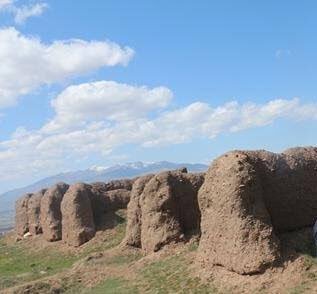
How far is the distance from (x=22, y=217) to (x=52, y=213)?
1073cm

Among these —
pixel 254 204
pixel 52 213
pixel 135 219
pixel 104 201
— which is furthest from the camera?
pixel 52 213

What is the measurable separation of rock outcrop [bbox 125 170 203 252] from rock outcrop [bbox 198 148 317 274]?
5024 millimetres

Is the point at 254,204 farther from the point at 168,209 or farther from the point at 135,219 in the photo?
the point at 135,219

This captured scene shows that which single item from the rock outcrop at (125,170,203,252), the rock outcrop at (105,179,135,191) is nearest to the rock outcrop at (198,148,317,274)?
the rock outcrop at (125,170,203,252)

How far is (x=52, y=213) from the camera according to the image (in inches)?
1813

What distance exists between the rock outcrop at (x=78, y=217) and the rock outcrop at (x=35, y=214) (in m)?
9.82

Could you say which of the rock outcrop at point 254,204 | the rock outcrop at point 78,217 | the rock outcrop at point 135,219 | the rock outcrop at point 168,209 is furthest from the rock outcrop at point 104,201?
the rock outcrop at point 254,204

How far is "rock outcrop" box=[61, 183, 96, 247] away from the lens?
39656 millimetres

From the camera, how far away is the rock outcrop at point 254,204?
2048 cm

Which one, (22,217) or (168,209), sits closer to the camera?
(168,209)

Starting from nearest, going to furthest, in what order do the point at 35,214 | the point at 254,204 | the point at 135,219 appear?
the point at 254,204 → the point at 135,219 → the point at 35,214

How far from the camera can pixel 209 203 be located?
22391 mm

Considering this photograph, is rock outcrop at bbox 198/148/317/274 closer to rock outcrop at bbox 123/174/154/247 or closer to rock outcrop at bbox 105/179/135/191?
rock outcrop at bbox 123/174/154/247

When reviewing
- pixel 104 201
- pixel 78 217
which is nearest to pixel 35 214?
pixel 104 201
